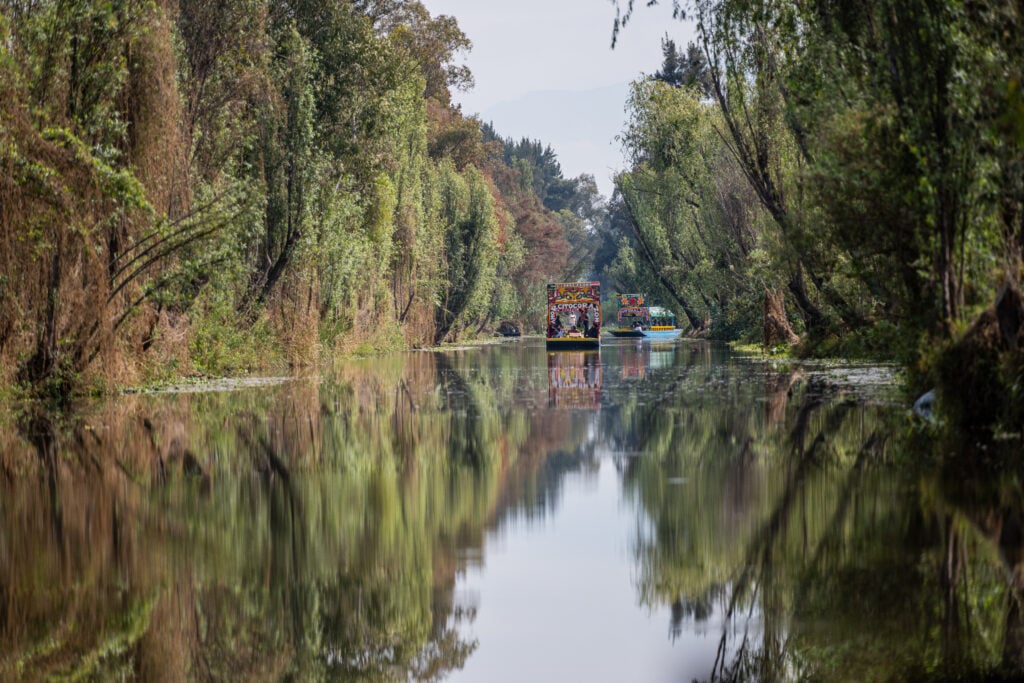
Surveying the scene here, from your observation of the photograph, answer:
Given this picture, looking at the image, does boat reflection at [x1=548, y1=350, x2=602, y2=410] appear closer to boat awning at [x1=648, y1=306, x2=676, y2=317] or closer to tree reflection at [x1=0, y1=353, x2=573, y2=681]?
tree reflection at [x1=0, y1=353, x2=573, y2=681]

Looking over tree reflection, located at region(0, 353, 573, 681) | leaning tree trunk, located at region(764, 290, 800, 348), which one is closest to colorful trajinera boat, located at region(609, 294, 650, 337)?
leaning tree trunk, located at region(764, 290, 800, 348)

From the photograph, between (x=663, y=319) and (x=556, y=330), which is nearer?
(x=556, y=330)

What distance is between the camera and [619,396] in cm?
2347

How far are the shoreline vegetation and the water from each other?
105 inches

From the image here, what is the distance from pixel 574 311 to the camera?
213ft

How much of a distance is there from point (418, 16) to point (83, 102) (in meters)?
39.0

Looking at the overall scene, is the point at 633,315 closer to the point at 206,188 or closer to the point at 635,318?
the point at 635,318

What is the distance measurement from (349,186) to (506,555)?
32.1 meters

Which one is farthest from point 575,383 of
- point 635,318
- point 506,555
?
point 635,318

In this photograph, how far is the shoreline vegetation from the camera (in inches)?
575

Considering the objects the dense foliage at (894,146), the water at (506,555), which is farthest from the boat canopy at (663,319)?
the water at (506,555)

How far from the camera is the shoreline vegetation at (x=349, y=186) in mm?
14609

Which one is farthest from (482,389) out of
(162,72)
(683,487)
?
(683,487)

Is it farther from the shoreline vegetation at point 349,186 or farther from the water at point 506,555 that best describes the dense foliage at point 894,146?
the water at point 506,555
